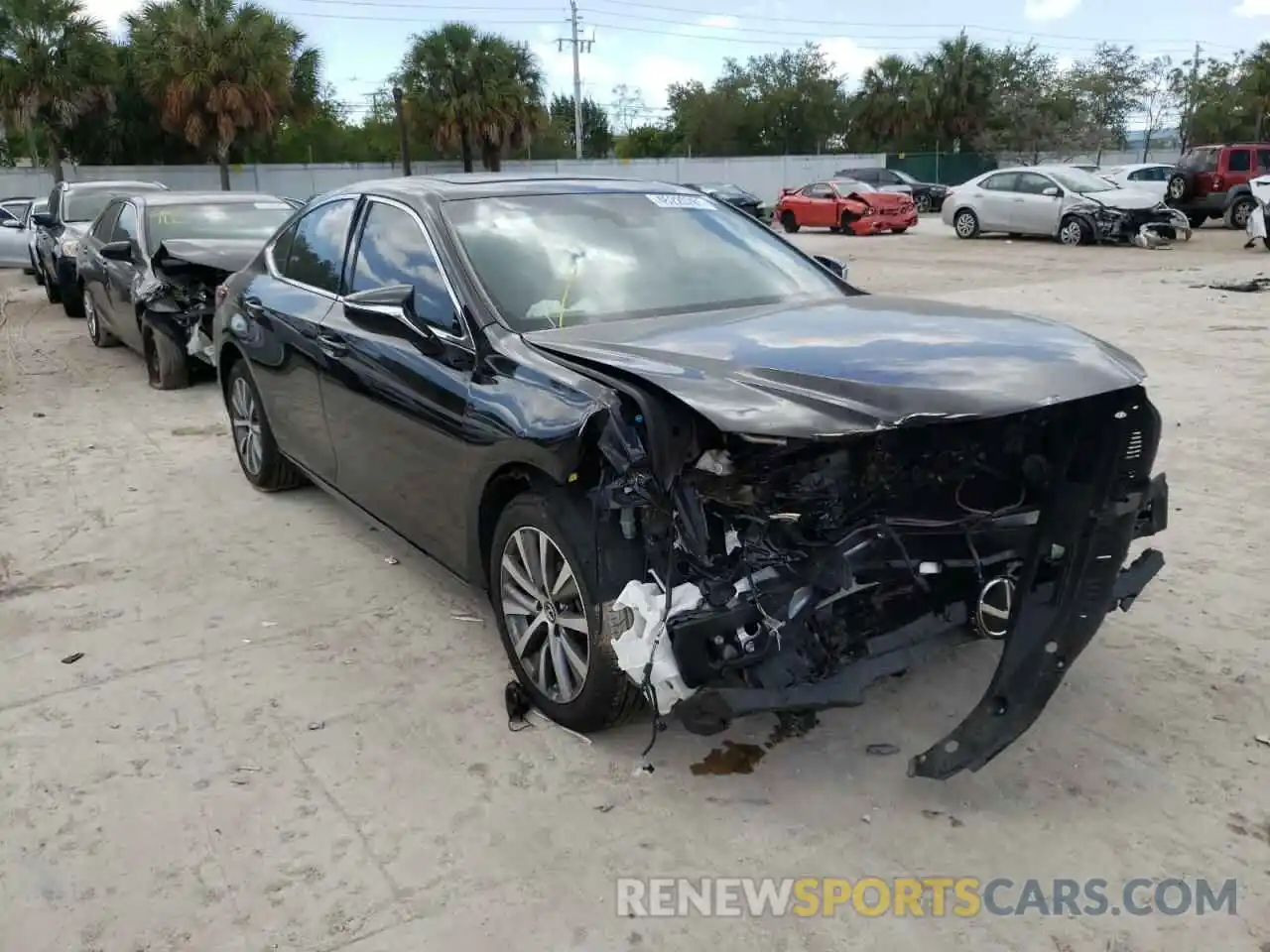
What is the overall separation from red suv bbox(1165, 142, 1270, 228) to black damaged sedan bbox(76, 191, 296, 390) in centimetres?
2152

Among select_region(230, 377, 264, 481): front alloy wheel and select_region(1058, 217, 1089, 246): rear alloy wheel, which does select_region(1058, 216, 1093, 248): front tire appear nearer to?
select_region(1058, 217, 1089, 246): rear alloy wheel

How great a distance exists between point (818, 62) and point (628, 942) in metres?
76.2

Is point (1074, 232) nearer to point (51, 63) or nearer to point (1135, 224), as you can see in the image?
point (1135, 224)

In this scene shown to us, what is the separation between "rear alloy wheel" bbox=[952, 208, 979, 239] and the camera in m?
23.4

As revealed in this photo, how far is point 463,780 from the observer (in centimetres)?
325

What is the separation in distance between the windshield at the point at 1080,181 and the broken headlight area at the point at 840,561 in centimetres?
2030

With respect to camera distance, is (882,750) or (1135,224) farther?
(1135,224)

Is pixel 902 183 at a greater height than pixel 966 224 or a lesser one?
greater

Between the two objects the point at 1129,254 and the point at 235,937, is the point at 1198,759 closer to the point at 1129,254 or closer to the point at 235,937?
the point at 235,937

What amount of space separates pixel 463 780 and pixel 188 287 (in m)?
6.51

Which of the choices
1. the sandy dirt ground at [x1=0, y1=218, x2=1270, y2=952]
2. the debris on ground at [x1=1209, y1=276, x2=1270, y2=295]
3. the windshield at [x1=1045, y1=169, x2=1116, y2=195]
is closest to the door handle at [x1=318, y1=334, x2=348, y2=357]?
the sandy dirt ground at [x1=0, y1=218, x2=1270, y2=952]

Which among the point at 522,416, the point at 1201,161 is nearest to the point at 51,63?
the point at 1201,161

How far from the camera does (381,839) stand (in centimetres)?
299

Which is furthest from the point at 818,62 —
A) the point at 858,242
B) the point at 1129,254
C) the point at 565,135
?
the point at 1129,254
